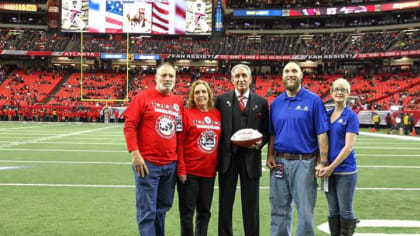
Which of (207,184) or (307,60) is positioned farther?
(307,60)

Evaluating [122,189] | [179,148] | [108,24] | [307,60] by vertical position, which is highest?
[108,24]

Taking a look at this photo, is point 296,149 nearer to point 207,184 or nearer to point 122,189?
point 207,184

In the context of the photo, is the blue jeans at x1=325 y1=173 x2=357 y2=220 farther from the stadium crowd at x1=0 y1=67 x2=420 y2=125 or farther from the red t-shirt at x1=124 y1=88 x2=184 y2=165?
the stadium crowd at x1=0 y1=67 x2=420 y2=125

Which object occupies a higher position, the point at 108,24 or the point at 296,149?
the point at 108,24

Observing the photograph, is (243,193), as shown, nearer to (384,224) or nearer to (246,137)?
(246,137)

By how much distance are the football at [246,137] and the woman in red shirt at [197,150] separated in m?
0.27

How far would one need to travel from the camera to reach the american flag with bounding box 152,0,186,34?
48344 mm

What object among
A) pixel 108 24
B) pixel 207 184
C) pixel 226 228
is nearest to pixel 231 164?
pixel 207 184

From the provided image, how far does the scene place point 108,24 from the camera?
160ft

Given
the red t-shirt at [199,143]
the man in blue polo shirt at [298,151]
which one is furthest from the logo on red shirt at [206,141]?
the man in blue polo shirt at [298,151]

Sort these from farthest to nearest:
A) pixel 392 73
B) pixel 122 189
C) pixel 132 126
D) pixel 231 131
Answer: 1. pixel 392 73
2. pixel 122 189
3. pixel 231 131
4. pixel 132 126

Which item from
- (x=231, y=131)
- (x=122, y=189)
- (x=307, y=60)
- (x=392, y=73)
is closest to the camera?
(x=231, y=131)

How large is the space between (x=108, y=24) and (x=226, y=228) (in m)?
48.0

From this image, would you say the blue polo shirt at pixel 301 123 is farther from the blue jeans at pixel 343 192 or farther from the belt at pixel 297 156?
the blue jeans at pixel 343 192
